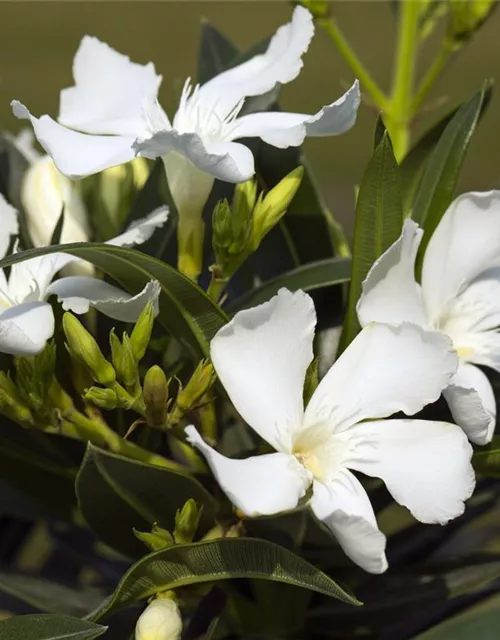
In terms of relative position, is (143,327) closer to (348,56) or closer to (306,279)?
(306,279)

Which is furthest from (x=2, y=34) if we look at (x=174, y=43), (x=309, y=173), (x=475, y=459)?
(x=475, y=459)

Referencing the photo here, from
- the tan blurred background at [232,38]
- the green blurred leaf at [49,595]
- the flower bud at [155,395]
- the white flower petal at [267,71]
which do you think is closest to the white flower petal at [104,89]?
the white flower petal at [267,71]

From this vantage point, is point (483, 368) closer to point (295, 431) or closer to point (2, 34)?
point (295, 431)

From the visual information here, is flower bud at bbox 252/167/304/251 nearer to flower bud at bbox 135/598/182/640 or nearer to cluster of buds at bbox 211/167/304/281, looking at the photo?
cluster of buds at bbox 211/167/304/281

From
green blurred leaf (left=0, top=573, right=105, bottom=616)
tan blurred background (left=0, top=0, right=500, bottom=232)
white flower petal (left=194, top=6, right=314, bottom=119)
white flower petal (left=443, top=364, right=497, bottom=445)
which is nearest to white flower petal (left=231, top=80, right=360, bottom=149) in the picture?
white flower petal (left=194, top=6, right=314, bottom=119)

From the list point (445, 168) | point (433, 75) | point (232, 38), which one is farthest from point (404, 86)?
point (232, 38)
